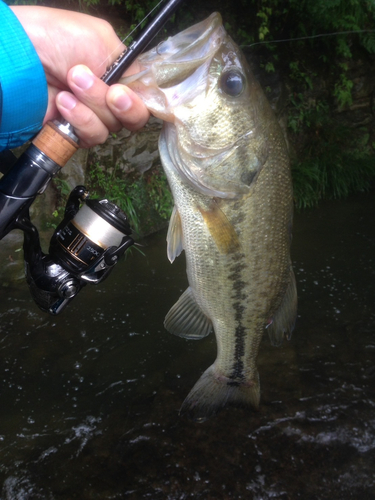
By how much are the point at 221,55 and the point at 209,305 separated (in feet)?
3.49

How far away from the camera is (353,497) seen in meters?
A: 2.62

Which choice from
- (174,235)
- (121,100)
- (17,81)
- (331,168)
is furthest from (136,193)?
(17,81)

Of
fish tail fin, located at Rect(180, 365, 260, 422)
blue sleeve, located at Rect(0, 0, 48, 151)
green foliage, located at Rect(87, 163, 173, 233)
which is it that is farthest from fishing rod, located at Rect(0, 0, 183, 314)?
green foliage, located at Rect(87, 163, 173, 233)

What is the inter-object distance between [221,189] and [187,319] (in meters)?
0.66

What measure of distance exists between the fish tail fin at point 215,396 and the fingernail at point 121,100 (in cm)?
132

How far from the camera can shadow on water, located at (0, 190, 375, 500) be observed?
2.73 m

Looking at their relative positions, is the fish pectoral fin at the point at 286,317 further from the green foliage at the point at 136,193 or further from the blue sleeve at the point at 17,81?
the green foliage at the point at 136,193

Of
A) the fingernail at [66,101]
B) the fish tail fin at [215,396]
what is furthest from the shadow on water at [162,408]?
the fingernail at [66,101]

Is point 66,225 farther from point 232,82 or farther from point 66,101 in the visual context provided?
point 232,82

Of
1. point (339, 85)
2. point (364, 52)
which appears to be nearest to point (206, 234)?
point (339, 85)

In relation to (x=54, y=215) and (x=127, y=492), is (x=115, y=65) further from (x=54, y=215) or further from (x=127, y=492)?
(x=54, y=215)

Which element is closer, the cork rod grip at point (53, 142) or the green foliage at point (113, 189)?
the cork rod grip at point (53, 142)

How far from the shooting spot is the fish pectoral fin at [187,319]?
2066mm

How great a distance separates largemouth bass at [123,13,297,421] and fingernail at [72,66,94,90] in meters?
0.16
